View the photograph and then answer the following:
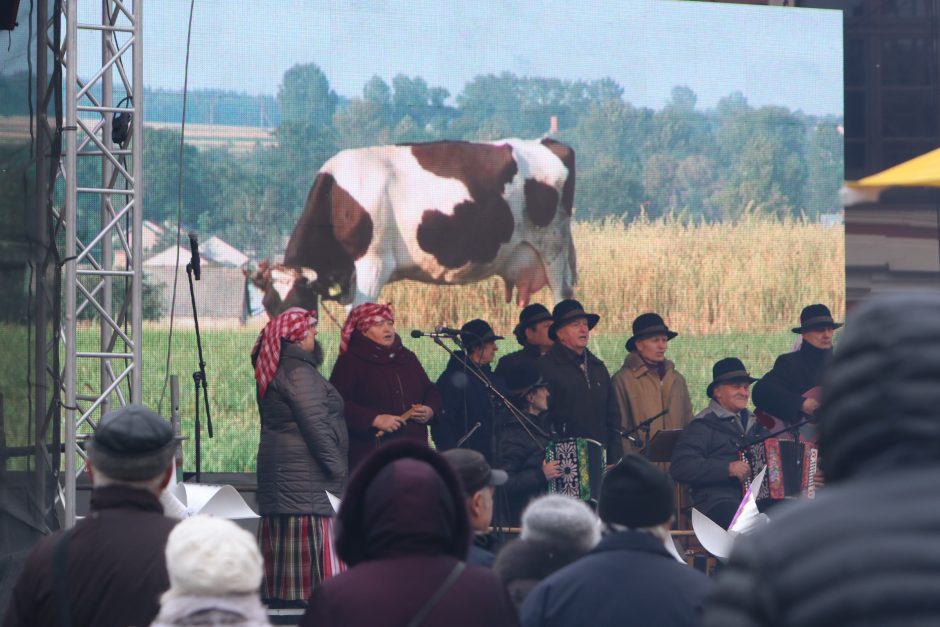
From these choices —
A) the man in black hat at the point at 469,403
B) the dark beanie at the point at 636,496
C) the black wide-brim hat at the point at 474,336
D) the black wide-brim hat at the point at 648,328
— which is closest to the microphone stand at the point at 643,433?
the black wide-brim hat at the point at 648,328

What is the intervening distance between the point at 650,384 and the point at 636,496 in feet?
18.6

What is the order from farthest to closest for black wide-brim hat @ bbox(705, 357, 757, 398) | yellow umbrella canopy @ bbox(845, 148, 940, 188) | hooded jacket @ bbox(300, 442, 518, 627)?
black wide-brim hat @ bbox(705, 357, 757, 398) → yellow umbrella canopy @ bbox(845, 148, 940, 188) → hooded jacket @ bbox(300, 442, 518, 627)

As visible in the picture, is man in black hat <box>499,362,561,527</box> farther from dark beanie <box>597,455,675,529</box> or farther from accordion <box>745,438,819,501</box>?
dark beanie <box>597,455,675,529</box>

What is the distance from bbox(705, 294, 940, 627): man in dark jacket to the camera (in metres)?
1.02

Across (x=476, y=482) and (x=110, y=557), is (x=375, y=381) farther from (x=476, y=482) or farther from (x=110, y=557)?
(x=110, y=557)

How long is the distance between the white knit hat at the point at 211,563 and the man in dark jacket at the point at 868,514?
1.22 meters

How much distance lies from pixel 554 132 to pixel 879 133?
2060mm

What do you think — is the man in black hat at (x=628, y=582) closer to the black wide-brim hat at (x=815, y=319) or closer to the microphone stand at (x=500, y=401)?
the microphone stand at (x=500, y=401)

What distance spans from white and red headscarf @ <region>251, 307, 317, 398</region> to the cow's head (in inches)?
74.8

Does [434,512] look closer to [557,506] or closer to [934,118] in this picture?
[557,506]

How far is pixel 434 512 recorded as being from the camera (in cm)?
238

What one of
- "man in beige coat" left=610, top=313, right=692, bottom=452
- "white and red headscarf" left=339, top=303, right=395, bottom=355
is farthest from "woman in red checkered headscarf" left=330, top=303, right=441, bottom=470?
"man in beige coat" left=610, top=313, right=692, bottom=452

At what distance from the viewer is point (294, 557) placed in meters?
6.69

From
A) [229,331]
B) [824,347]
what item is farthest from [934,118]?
[229,331]
